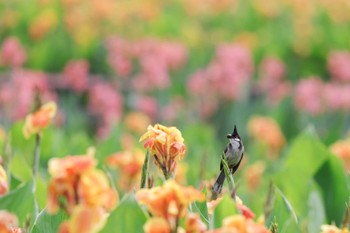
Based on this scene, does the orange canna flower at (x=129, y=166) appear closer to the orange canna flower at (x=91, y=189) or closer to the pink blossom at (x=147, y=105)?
the orange canna flower at (x=91, y=189)

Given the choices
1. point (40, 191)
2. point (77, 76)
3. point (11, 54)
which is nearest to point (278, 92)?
point (77, 76)

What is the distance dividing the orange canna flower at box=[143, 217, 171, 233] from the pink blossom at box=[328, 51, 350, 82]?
4829 mm

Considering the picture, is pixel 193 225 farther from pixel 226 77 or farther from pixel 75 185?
pixel 226 77

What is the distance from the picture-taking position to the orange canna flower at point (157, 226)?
52.0 inches

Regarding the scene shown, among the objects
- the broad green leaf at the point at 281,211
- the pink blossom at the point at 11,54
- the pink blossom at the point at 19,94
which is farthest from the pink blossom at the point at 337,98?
the broad green leaf at the point at 281,211

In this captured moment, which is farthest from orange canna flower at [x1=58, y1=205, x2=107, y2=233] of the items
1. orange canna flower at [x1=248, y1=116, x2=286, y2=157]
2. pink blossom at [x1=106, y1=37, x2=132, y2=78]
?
pink blossom at [x1=106, y1=37, x2=132, y2=78]

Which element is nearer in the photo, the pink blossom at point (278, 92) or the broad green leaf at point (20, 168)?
the broad green leaf at point (20, 168)

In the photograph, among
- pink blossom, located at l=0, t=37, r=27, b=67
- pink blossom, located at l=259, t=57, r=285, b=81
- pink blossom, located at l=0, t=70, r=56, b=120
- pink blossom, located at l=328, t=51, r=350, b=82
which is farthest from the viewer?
pink blossom, located at l=259, t=57, r=285, b=81

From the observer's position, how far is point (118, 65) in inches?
231

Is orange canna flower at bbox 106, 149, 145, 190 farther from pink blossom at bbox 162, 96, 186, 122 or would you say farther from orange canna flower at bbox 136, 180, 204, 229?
pink blossom at bbox 162, 96, 186, 122

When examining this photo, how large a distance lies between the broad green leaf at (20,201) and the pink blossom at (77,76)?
368cm

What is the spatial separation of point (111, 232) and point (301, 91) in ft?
14.1

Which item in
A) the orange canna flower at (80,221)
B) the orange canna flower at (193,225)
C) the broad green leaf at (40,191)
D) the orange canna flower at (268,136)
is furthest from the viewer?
the orange canna flower at (268,136)

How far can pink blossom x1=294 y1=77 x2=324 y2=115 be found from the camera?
18.5 ft
